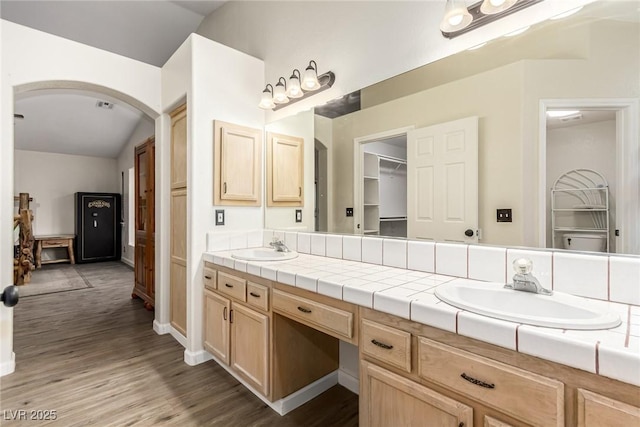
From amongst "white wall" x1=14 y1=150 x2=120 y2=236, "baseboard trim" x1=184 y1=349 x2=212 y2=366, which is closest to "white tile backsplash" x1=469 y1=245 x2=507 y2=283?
"baseboard trim" x1=184 y1=349 x2=212 y2=366

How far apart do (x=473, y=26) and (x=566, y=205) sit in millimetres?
943

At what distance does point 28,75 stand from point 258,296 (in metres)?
2.39

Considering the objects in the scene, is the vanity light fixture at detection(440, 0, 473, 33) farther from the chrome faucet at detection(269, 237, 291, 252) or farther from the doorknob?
the doorknob

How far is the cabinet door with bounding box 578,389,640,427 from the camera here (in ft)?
2.21

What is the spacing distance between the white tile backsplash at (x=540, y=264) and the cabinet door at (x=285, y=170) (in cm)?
160

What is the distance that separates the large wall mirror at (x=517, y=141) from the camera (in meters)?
1.12

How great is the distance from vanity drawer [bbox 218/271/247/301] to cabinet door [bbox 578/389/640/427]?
1606 mm

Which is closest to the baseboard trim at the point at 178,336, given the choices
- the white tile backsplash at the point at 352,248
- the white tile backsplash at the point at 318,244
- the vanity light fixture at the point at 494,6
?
the white tile backsplash at the point at 318,244

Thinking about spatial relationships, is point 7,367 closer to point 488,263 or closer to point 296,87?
point 296,87

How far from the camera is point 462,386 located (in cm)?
94

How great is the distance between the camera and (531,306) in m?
1.12

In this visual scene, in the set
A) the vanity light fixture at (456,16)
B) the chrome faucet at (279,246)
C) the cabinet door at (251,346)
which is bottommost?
the cabinet door at (251,346)

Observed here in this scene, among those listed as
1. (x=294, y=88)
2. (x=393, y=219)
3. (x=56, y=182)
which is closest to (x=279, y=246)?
(x=393, y=219)

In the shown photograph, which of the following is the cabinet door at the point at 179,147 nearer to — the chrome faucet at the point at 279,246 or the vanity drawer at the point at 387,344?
the chrome faucet at the point at 279,246
